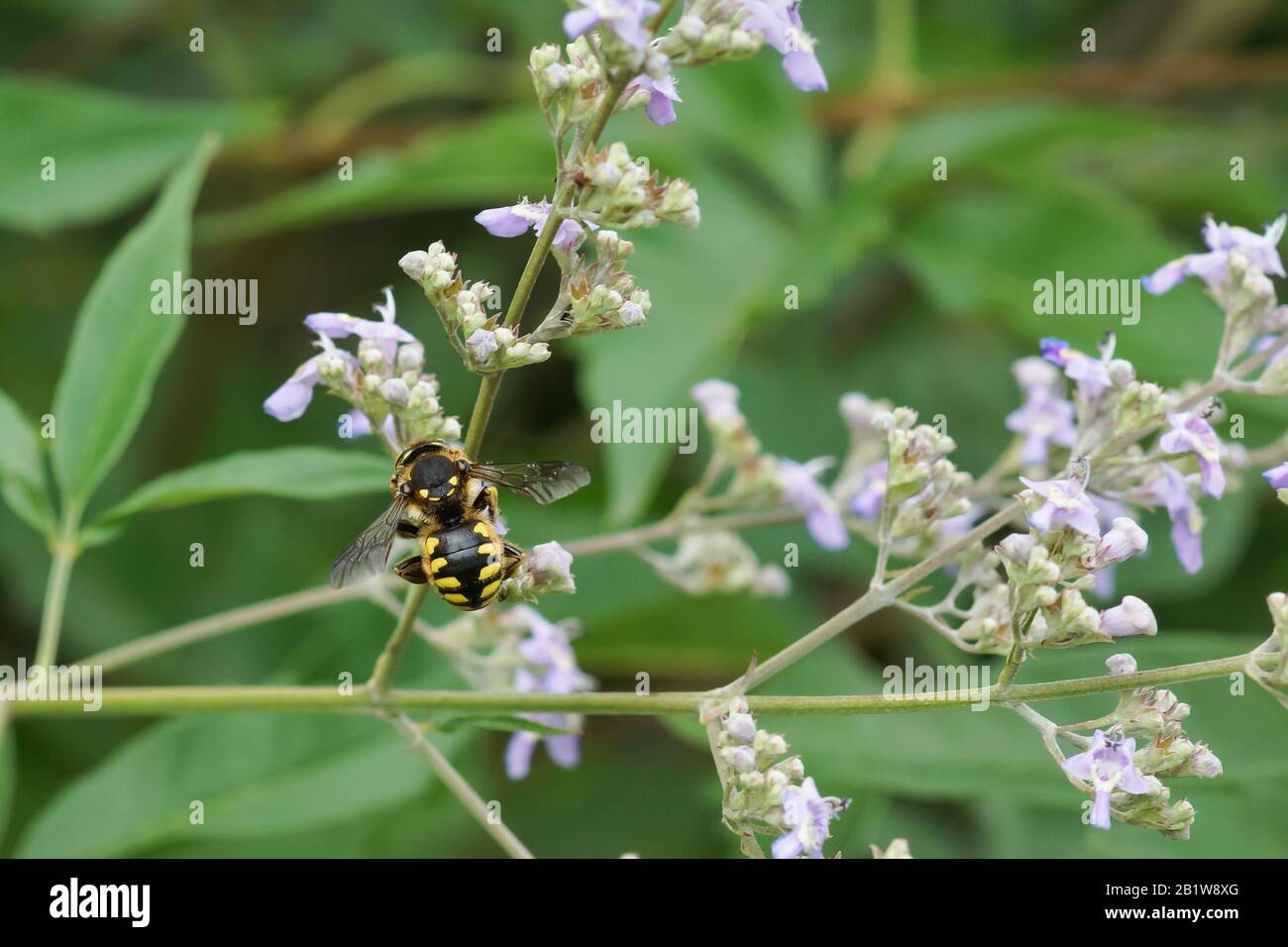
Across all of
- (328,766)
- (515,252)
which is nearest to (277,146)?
(515,252)

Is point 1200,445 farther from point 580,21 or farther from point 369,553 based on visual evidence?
point 369,553

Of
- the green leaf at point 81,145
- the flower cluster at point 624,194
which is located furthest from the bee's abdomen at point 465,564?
the green leaf at point 81,145

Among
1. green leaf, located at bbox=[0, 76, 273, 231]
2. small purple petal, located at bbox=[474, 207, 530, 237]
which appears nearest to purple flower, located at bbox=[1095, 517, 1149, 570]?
small purple petal, located at bbox=[474, 207, 530, 237]

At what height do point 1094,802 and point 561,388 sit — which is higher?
point 561,388

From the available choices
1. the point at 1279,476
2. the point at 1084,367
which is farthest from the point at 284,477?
the point at 1279,476

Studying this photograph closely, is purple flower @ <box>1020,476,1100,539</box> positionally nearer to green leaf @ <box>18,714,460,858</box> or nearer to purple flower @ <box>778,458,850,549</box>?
purple flower @ <box>778,458,850,549</box>

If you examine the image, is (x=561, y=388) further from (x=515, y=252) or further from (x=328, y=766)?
(x=328, y=766)
